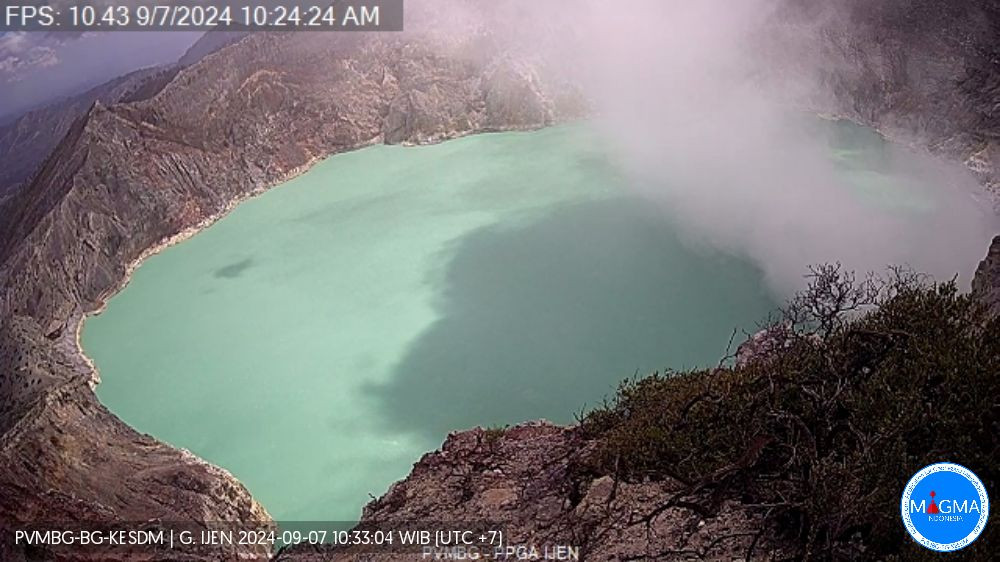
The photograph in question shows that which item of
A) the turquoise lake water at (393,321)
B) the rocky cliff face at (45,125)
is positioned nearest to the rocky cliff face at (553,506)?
the turquoise lake water at (393,321)

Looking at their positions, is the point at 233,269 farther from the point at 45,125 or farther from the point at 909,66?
the point at 45,125

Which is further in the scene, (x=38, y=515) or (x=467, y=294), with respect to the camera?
(x=467, y=294)

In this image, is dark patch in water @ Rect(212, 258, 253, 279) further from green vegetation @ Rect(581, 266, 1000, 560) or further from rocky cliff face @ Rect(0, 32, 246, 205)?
rocky cliff face @ Rect(0, 32, 246, 205)

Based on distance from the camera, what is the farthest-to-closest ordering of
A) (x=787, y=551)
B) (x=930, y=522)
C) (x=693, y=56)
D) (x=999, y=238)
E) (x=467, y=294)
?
(x=693, y=56) → (x=467, y=294) → (x=999, y=238) → (x=787, y=551) → (x=930, y=522)

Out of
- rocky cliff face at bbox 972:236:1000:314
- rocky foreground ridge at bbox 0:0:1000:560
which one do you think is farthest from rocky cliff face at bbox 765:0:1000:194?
rocky cliff face at bbox 972:236:1000:314

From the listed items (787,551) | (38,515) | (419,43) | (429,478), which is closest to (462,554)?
(429,478)

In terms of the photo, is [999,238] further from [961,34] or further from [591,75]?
[591,75]
